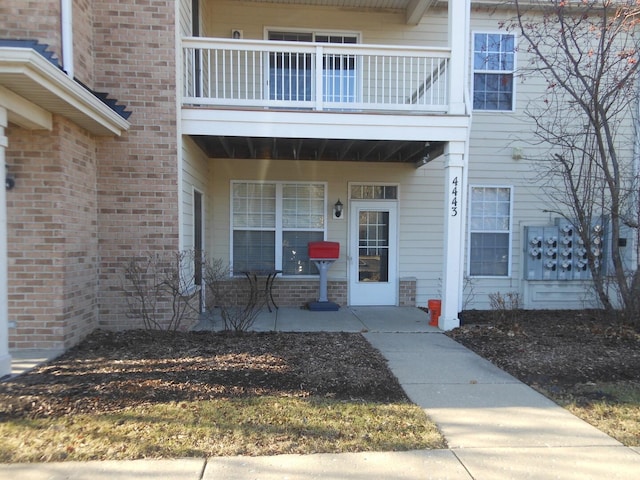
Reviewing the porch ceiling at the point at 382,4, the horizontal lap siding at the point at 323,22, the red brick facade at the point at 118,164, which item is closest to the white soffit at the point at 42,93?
the red brick facade at the point at 118,164

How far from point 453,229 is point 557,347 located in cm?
216

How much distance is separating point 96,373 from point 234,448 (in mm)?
2191

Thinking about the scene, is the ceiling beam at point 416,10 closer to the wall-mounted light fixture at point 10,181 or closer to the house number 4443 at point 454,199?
the house number 4443 at point 454,199

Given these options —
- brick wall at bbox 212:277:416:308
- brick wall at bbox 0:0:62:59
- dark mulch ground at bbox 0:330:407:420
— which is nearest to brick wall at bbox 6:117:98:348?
dark mulch ground at bbox 0:330:407:420

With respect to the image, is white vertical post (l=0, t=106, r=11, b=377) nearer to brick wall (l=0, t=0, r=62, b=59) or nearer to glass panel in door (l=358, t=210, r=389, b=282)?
brick wall (l=0, t=0, r=62, b=59)

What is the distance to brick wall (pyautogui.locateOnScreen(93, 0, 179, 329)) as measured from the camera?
19.6 feet

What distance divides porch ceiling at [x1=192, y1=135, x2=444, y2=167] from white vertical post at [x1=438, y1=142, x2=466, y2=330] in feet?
1.49

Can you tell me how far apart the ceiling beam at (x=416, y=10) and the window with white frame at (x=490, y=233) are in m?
3.59

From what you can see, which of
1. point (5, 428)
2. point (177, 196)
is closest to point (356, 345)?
point (177, 196)

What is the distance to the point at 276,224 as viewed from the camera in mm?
8492

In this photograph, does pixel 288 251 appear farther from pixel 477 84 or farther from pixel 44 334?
pixel 477 84

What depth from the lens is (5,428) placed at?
3.20 metres

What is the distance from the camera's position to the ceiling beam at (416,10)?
773 cm

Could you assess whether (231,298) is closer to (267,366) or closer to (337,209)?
(337,209)
